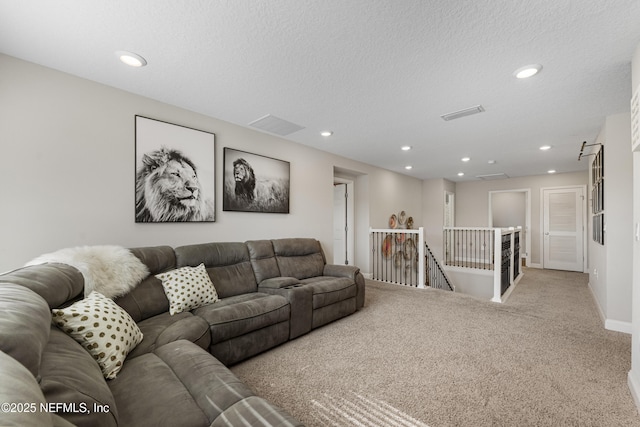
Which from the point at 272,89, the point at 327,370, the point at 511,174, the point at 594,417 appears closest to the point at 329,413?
the point at 327,370

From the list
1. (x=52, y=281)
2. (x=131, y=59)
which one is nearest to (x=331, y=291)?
(x=52, y=281)

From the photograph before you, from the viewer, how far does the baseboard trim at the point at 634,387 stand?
69.0 inches

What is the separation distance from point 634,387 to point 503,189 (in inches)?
261

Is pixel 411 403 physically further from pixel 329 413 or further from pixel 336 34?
pixel 336 34

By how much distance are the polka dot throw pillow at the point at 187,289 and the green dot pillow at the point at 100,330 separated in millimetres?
727

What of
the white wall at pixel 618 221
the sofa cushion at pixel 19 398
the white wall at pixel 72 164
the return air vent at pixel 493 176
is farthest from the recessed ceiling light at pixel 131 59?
the return air vent at pixel 493 176

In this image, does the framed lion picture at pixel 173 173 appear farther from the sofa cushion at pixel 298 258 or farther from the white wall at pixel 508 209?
the white wall at pixel 508 209

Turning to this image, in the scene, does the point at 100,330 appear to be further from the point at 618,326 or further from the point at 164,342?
the point at 618,326

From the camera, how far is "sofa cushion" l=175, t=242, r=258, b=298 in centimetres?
275

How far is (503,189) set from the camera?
749cm

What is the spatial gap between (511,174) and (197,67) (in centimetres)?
730

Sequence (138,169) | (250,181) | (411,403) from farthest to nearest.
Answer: (250,181)
(138,169)
(411,403)

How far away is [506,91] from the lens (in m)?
2.50

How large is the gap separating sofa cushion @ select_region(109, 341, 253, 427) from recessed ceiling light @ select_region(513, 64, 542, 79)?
2.83 m
